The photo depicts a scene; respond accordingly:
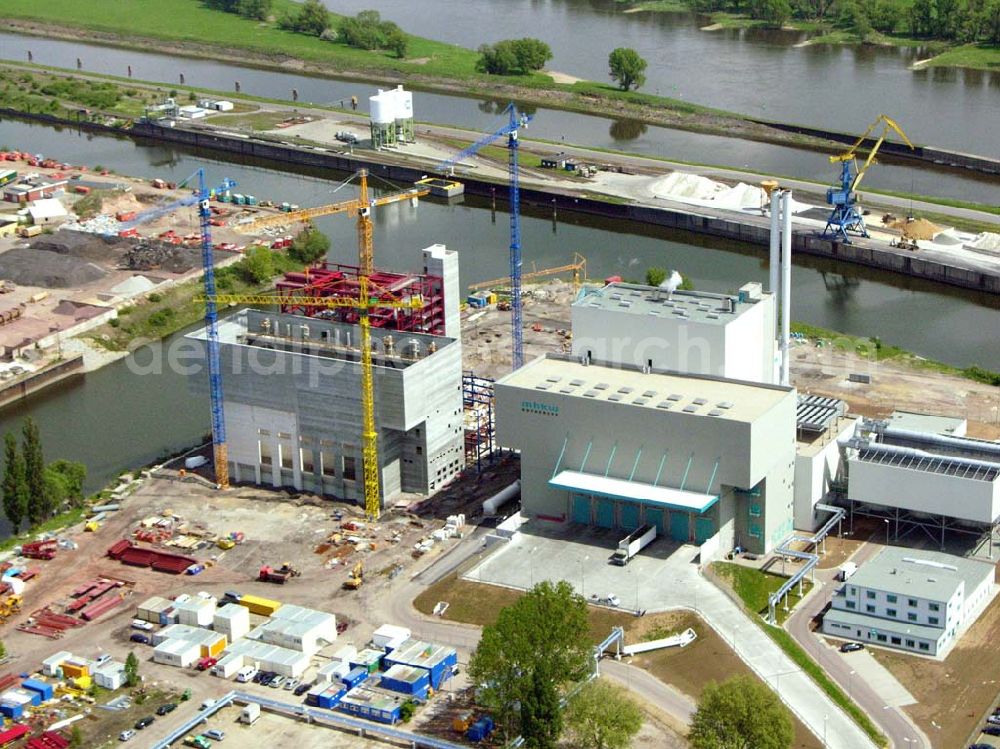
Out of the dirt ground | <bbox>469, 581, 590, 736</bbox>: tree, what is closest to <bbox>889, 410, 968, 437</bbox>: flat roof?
the dirt ground

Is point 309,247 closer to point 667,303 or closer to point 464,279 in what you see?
point 464,279

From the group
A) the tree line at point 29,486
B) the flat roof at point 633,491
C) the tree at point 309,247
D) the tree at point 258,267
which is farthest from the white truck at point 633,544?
the tree at point 309,247

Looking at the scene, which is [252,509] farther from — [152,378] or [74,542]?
[152,378]

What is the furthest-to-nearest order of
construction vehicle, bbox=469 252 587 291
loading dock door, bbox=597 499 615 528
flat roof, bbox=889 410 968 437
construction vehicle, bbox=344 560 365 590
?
construction vehicle, bbox=469 252 587 291 < flat roof, bbox=889 410 968 437 < loading dock door, bbox=597 499 615 528 < construction vehicle, bbox=344 560 365 590

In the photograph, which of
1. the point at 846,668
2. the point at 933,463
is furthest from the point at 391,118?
the point at 846,668

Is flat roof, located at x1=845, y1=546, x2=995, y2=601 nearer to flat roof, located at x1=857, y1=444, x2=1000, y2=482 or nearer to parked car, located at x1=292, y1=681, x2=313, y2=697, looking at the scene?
flat roof, located at x1=857, y1=444, x2=1000, y2=482

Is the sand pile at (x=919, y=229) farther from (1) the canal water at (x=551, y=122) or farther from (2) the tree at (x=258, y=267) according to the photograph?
(2) the tree at (x=258, y=267)
